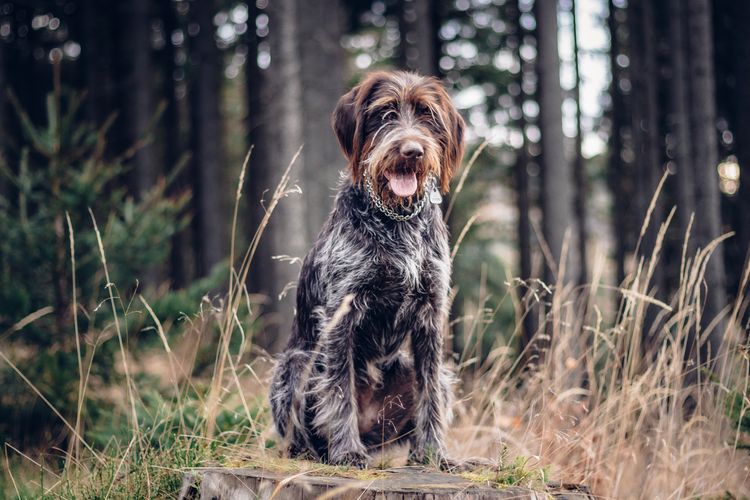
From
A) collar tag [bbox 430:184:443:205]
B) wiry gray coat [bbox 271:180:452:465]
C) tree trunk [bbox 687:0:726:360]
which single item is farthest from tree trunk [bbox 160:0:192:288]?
collar tag [bbox 430:184:443:205]

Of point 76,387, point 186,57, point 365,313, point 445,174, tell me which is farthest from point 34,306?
point 186,57

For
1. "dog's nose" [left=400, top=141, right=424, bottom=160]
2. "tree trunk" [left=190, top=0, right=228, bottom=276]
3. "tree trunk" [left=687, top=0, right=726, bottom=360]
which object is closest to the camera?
"dog's nose" [left=400, top=141, right=424, bottom=160]

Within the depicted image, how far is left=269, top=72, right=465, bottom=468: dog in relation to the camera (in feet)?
9.33

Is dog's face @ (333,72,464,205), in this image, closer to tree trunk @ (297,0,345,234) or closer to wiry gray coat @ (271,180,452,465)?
wiry gray coat @ (271,180,452,465)

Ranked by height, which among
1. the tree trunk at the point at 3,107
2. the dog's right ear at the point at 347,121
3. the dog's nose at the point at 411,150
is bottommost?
the dog's nose at the point at 411,150

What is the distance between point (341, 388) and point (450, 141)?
48.8 inches

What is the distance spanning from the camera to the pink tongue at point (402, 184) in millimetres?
2691

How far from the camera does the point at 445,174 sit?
299 centimetres

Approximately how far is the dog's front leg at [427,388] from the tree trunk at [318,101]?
605 cm

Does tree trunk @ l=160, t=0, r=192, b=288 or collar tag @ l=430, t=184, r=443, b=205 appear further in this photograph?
tree trunk @ l=160, t=0, r=192, b=288

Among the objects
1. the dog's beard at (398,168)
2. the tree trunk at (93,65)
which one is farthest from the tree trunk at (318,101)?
the dog's beard at (398,168)

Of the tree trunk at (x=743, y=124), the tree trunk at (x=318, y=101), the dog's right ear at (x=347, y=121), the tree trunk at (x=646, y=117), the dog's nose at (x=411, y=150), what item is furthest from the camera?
the tree trunk at (x=646, y=117)

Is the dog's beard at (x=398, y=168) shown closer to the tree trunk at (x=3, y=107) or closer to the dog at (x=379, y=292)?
the dog at (x=379, y=292)

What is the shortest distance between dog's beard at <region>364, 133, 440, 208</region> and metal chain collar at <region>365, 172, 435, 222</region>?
0.17ft
